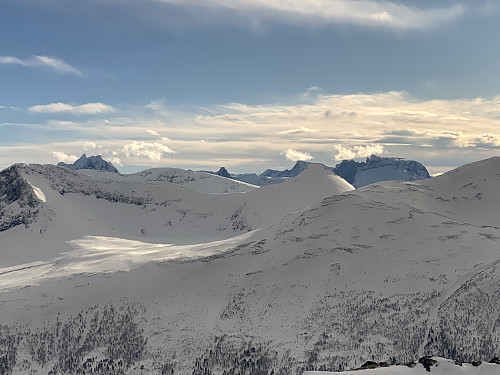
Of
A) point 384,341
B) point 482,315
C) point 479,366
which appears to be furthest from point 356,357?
point 479,366

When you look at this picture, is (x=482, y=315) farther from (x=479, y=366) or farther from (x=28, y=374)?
(x=28, y=374)

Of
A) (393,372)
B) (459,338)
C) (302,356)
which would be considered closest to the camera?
(393,372)

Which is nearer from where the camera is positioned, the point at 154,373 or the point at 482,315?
the point at 482,315

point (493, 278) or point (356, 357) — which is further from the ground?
point (493, 278)

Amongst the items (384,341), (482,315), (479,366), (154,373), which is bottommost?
(154,373)

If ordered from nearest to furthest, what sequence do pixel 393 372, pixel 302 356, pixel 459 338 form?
pixel 393 372, pixel 459 338, pixel 302 356

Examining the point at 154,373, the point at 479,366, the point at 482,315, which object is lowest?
the point at 154,373

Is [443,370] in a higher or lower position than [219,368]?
higher

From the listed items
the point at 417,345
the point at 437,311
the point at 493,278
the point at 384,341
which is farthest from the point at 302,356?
the point at 493,278

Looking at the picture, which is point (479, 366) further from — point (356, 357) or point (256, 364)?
point (256, 364)
